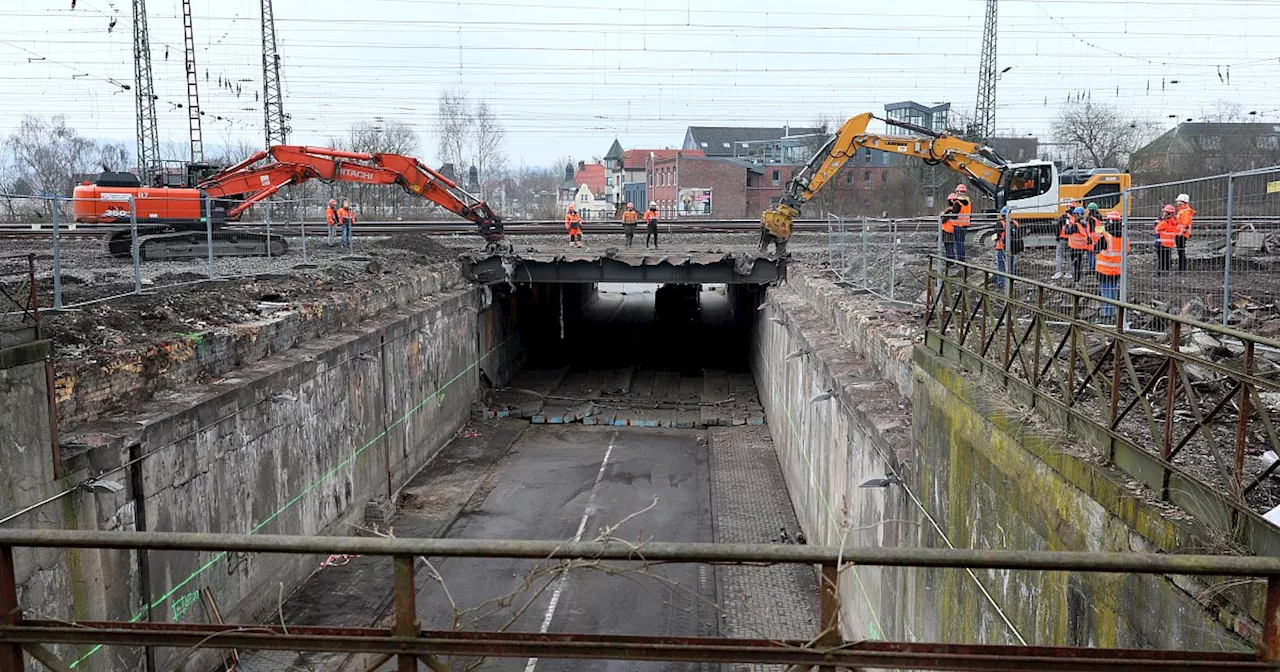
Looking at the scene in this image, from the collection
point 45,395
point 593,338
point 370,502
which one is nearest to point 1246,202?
point 45,395

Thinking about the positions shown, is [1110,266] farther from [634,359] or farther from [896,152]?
[634,359]

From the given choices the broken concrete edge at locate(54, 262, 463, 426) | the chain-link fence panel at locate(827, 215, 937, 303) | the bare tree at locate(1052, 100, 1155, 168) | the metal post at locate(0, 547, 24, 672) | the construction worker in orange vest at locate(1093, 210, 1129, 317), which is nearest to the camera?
the metal post at locate(0, 547, 24, 672)

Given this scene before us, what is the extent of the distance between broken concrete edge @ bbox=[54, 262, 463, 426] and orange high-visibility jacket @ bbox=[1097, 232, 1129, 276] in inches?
445

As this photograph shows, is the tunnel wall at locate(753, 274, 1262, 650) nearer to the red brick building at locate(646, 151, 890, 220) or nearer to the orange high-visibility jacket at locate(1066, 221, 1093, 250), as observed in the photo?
the orange high-visibility jacket at locate(1066, 221, 1093, 250)

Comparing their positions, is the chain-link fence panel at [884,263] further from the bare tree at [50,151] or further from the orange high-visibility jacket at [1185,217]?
the bare tree at [50,151]

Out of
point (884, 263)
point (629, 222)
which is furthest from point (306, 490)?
point (629, 222)

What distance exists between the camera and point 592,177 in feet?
441

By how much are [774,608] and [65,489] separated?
30.3 feet

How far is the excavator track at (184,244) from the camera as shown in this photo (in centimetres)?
2270

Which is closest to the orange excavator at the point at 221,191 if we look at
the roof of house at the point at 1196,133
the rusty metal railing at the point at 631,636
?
the rusty metal railing at the point at 631,636

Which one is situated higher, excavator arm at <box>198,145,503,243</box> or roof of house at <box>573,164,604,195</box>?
Answer: roof of house at <box>573,164,604,195</box>

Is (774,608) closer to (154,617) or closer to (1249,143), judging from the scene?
(154,617)

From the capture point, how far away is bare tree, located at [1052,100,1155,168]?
61.9 m

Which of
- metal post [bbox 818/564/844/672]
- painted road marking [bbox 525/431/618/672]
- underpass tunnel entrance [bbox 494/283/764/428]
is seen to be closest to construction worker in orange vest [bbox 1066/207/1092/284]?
painted road marking [bbox 525/431/618/672]
